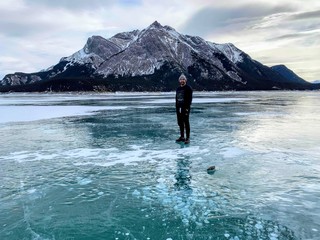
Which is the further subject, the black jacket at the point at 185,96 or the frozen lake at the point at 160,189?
the black jacket at the point at 185,96

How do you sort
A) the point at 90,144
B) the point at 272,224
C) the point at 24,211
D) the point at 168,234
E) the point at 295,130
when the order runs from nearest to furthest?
the point at 168,234 < the point at 272,224 < the point at 24,211 < the point at 90,144 < the point at 295,130

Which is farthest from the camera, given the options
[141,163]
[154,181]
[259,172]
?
[141,163]

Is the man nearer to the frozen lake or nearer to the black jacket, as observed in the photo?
the black jacket

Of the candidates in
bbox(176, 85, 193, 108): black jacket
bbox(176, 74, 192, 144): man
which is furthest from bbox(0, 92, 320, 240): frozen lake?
bbox(176, 85, 193, 108): black jacket

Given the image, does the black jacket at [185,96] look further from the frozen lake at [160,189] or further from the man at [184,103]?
the frozen lake at [160,189]

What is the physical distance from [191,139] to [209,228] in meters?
8.42

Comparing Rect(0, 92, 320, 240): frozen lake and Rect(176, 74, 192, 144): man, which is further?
Rect(176, 74, 192, 144): man

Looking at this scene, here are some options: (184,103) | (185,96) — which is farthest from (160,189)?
(185,96)

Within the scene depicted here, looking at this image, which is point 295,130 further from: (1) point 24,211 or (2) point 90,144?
(1) point 24,211

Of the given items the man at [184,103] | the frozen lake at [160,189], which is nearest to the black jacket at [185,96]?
the man at [184,103]

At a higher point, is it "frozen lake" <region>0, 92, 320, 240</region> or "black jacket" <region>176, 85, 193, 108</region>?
"black jacket" <region>176, 85, 193, 108</region>

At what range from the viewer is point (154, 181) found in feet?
25.7

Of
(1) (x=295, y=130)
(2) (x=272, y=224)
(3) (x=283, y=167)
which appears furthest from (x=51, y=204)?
(1) (x=295, y=130)

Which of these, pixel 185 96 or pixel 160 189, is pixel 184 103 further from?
pixel 160 189
